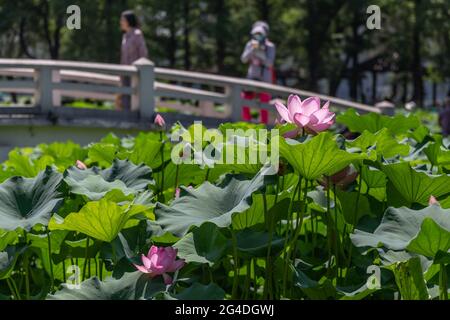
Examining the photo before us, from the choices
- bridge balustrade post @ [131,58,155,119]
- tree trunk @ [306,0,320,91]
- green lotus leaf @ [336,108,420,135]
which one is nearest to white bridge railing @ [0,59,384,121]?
bridge balustrade post @ [131,58,155,119]

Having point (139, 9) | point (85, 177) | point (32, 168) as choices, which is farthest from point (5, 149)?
point (139, 9)

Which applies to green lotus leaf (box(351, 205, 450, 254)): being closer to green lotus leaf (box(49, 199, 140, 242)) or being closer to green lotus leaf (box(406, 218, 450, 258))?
green lotus leaf (box(406, 218, 450, 258))

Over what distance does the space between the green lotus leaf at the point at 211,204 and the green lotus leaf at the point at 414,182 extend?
13.0 inches

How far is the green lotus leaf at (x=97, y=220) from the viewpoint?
1898mm

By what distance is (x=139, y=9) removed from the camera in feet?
109

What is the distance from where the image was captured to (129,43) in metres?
10.5

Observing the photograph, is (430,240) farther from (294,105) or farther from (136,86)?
(136,86)

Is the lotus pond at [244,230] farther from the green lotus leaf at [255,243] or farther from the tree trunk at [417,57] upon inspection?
the tree trunk at [417,57]

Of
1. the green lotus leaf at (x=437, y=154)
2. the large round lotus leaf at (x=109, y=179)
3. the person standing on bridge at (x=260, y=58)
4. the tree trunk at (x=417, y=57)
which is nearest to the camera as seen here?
the large round lotus leaf at (x=109, y=179)

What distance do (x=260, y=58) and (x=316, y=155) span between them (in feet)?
27.9

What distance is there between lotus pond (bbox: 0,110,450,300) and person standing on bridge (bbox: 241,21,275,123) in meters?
7.60

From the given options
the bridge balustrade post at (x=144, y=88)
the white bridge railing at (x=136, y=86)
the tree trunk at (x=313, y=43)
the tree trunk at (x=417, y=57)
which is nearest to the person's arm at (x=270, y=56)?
the white bridge railing at (x=136, y=86)

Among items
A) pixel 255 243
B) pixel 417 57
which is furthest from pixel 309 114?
pixel 417 57
